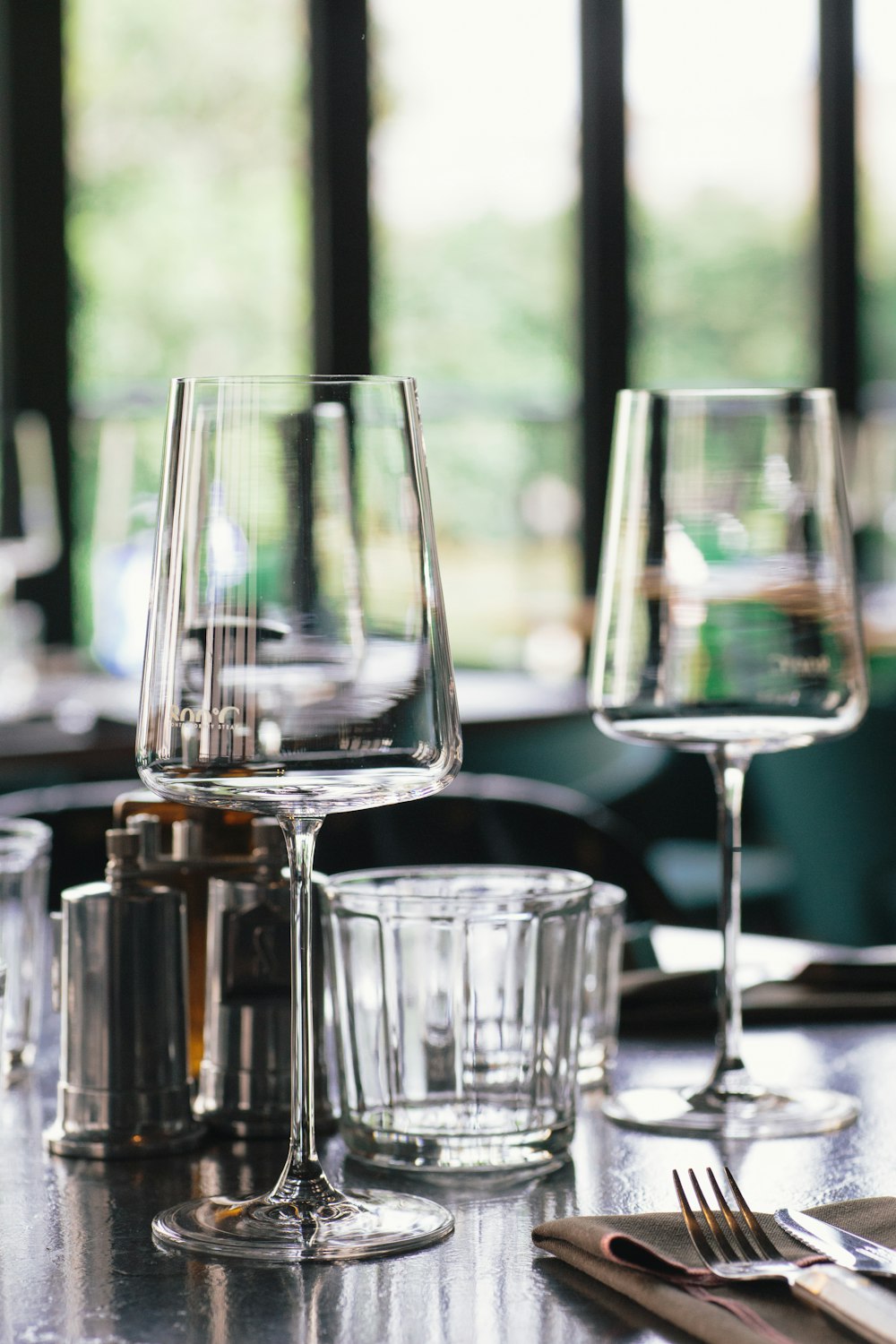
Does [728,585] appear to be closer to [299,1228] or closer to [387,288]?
[299,1228]

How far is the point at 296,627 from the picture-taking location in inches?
25.2

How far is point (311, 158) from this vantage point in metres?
5.48

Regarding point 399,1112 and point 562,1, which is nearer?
point 399,1112

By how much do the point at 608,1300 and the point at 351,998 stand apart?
20 centimetres

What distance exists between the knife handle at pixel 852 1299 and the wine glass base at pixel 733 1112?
0.23 meters

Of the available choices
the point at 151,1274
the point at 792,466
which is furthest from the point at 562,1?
the point at 151,1274

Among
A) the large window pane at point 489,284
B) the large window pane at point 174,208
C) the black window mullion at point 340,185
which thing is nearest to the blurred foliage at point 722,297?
the large window pane at point 489,284

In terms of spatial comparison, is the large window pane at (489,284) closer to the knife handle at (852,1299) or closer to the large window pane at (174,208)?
the large window pane at (174,208)

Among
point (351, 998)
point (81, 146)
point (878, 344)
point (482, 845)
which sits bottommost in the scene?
point (482, 845)

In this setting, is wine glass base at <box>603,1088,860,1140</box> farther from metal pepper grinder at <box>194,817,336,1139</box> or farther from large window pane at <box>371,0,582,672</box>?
large window pane at <box>371,0,582,672</box>

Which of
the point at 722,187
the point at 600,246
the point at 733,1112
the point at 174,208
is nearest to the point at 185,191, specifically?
the point at 174,208

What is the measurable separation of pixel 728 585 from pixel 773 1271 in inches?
15.2

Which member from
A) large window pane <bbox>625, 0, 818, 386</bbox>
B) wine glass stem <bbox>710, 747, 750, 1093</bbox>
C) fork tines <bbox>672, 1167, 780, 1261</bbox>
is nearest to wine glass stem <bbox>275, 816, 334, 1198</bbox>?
fork tines <bbox>672, 1167, 780, 1261</bbox>

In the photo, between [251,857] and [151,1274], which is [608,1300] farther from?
[251,857]
